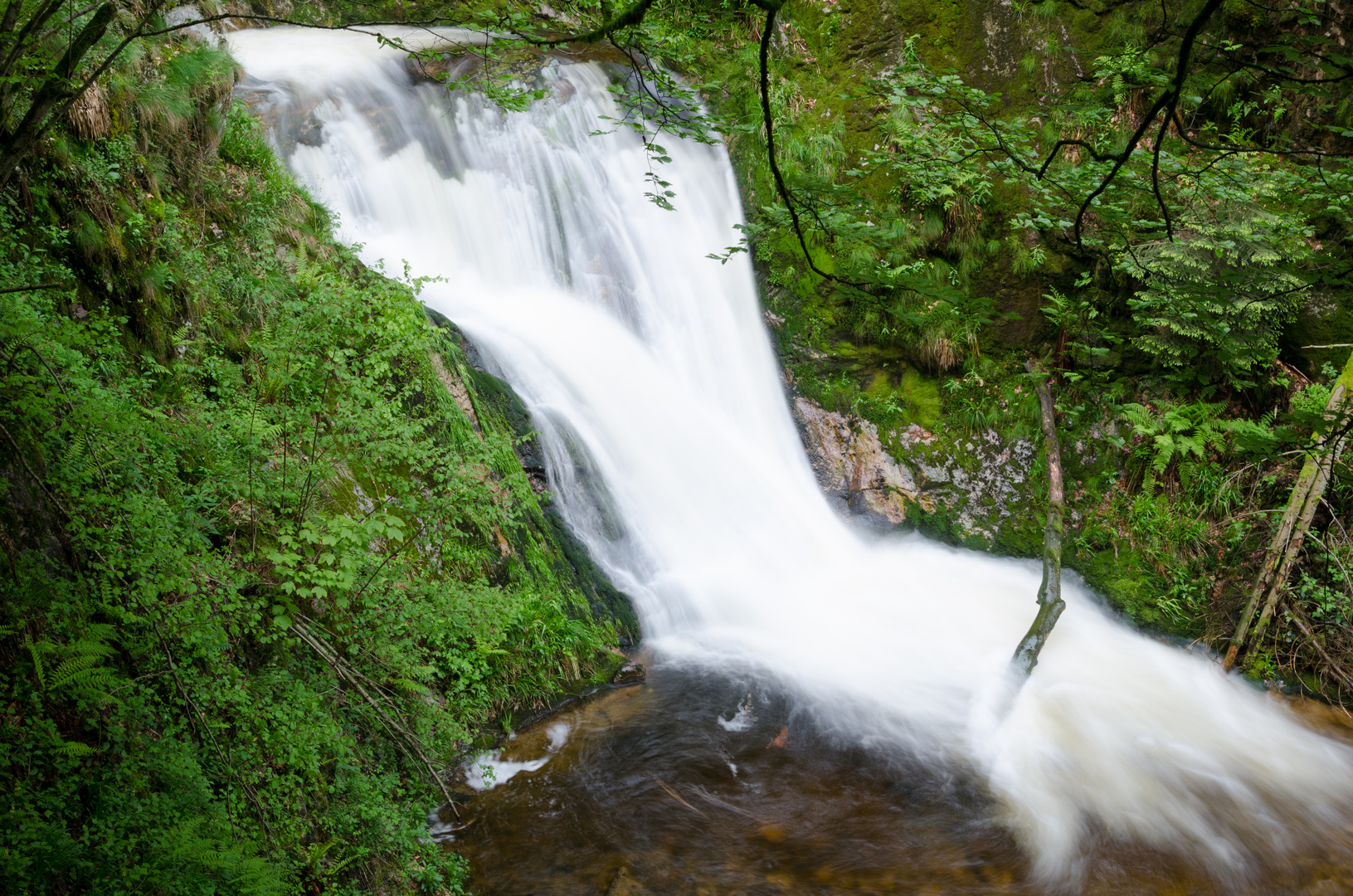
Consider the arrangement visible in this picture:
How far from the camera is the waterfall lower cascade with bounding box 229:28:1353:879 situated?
5.14 metres

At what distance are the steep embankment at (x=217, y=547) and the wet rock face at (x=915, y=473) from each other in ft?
14.1

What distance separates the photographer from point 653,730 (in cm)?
497

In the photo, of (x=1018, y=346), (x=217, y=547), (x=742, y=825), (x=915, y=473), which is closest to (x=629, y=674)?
(x=742, y=825)

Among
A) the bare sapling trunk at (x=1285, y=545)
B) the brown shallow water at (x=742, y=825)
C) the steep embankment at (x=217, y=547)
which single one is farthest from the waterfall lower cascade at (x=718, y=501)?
the steep embankment at (x=217, y=547)

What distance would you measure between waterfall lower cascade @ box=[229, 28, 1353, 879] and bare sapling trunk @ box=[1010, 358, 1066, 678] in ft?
0.82

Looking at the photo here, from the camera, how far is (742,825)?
A: 4.26 metres

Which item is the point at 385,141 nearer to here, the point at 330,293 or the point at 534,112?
the point at 534,112

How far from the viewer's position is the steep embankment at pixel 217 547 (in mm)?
2361

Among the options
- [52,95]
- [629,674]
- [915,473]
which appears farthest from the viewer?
[915,473]

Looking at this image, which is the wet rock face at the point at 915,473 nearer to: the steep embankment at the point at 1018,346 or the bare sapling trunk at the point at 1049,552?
the steep embankment at the point at 1018,346

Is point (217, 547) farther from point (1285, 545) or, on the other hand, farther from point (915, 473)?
point (1285, 545)

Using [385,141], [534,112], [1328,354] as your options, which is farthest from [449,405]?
[1328,354]

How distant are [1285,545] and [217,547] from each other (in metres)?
7.78

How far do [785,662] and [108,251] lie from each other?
5338 millimetres
